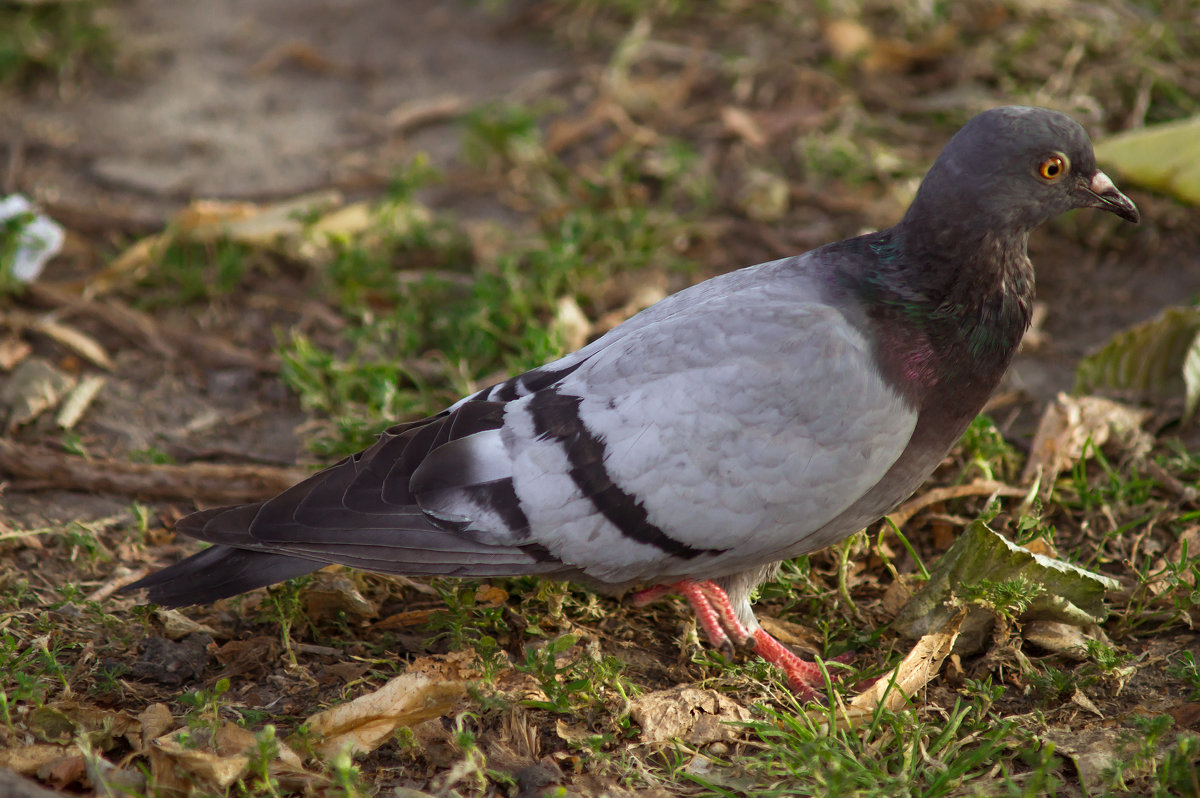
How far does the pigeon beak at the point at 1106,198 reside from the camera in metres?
3.19

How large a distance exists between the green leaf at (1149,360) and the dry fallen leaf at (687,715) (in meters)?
2.29

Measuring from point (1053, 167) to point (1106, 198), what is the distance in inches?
11.6

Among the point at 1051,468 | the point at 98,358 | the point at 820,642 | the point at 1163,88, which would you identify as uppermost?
the point at 1163,88

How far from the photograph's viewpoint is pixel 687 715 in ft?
9.61

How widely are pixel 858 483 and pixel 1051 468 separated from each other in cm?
128

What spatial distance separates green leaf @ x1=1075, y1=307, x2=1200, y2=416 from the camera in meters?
4.07

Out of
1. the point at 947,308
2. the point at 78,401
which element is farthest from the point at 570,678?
the point at 78,401

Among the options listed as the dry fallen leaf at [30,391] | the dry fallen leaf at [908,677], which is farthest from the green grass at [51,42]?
the dry fallen leaf at [908,677]

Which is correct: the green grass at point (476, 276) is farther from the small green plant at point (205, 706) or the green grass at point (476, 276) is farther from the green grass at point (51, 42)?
the green grass at point (51, 42)

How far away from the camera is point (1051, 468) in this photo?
3771mm

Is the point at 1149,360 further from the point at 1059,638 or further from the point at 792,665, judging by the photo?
the point at 792,665

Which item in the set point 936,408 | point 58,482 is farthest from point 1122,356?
point 58,482

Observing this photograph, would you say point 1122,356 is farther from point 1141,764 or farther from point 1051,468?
point 1141,764

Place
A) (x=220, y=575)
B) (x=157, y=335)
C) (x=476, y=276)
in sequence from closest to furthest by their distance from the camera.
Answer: (x=220, y=575), (x=157, y=335), (x=476, y=276)
